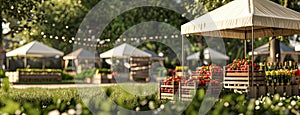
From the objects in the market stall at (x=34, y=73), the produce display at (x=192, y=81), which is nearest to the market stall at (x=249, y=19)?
the produce display at (x=192, y=81)

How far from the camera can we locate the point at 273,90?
Result: 32.2 feet

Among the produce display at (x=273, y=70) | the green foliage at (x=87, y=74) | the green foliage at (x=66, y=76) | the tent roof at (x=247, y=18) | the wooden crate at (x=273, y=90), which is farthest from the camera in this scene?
the green foliage at (x=66, y=76)

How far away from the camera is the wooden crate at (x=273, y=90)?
30.1 feet

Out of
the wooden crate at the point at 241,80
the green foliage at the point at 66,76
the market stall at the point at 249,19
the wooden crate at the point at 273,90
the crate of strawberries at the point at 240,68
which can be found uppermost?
the market stall at the point at 249,19

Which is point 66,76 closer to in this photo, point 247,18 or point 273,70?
point 273,70

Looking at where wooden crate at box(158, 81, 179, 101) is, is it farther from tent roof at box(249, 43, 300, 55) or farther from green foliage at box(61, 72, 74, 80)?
green foliage at box(61, 72, 74, 80)

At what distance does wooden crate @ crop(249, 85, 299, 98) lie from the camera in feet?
30.1

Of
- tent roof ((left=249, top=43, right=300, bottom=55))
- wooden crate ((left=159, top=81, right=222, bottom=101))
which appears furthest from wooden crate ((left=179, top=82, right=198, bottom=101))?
tent roof ((left=249, top=43, right=300, bottom=55))

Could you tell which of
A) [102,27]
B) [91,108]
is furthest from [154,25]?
[91,108]

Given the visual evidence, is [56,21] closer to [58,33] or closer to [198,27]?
[58,33]

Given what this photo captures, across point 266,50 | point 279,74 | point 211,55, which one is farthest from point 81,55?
point 279,74

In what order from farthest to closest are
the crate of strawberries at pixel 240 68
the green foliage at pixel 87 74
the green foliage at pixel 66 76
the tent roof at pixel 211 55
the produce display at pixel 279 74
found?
the tent roof at pixel 211 55 → the green foliage at pixel 66 76 → the green foliage at pixel 87 74 → the produce display at pixel 279 74 → the crate of strawberries at pixel 240 68

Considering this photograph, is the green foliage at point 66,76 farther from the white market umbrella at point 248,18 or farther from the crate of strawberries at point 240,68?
the crate of strawberries at point 240,68

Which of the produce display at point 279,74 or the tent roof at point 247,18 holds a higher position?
the tent roof at point 247,18
